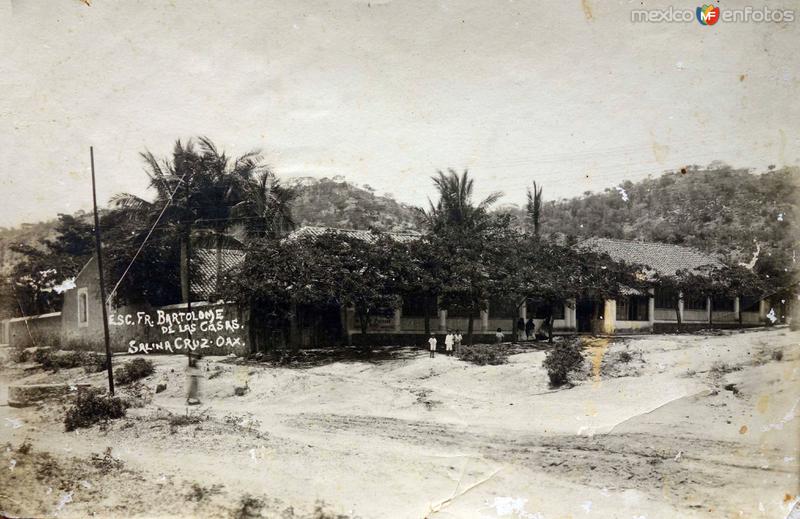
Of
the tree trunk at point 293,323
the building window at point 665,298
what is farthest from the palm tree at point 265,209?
the building window at point 665,298

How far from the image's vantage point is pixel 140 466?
152 inches

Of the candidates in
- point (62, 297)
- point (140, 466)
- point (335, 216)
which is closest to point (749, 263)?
point (335, 216)

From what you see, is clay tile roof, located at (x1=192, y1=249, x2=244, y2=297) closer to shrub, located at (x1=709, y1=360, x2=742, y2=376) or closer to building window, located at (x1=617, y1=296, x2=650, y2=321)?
building window, located at (x1=617, y1=296, x2=650, y2=321)

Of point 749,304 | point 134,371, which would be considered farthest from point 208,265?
point 749,304

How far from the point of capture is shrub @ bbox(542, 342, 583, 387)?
3748mm

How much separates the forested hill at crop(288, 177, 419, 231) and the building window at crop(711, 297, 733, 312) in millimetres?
2580

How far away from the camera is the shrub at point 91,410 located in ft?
13.5

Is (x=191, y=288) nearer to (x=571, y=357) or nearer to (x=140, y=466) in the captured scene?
(x=140, y=466)

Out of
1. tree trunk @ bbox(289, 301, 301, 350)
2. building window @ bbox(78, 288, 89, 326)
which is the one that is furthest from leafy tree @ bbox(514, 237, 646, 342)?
building window @ bbox(78, 288, 89, 326)

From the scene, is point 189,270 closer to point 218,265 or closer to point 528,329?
point 218,265

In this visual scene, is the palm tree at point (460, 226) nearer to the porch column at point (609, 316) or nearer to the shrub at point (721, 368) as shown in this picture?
the porch column at point (609, 316)

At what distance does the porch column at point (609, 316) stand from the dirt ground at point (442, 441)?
0.51 feet

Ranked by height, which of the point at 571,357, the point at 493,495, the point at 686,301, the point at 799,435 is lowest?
the point at 493,495

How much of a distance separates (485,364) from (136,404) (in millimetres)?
2800
